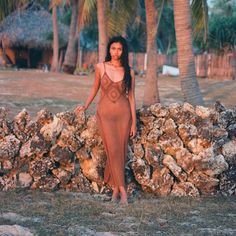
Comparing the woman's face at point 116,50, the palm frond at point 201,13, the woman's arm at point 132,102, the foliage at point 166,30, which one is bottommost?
the woman's arm at point 132,102

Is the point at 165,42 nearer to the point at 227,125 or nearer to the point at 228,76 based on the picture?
the point at 228,76

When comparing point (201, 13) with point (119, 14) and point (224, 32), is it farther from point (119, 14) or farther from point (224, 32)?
point (224, 32)

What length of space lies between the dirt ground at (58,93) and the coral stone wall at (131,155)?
650cm

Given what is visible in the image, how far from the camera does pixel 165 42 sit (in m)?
50.4

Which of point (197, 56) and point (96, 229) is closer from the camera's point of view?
point (96, 229)

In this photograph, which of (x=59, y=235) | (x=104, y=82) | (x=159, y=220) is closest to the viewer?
(x=59, y=235)

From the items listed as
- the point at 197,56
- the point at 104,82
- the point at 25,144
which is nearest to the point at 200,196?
the point at 104,82

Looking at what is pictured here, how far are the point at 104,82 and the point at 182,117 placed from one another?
120cm

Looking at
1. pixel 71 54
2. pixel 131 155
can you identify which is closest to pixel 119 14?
pixel 131 155

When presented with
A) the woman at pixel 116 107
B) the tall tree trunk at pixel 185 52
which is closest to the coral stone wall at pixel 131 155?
the woman at pixel 116 107

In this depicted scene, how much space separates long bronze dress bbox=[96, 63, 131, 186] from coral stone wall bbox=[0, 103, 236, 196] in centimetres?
40

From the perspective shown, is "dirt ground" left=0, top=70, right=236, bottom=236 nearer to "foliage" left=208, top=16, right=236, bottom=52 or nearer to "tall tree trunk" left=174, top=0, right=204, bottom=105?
"tall tree trunk" left=174, top=0, right=204, bottom=105

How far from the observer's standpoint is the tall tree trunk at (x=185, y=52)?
935cm

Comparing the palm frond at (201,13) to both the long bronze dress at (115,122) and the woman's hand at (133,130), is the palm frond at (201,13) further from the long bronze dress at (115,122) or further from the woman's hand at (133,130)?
the long bronze dress at (115,122)
